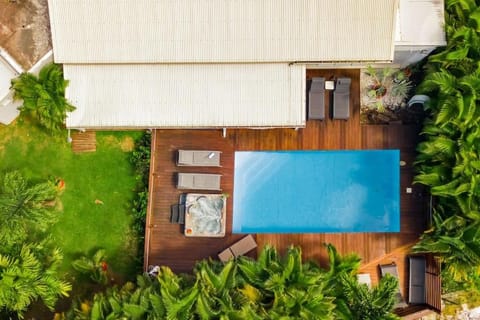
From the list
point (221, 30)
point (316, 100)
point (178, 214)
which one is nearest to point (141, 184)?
point (178, 214)

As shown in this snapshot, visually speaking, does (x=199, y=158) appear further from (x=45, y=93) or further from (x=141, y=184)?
(x=45, y=93)

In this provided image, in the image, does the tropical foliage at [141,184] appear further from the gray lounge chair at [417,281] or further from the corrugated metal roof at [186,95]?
the gray lounge chair at [417,281]

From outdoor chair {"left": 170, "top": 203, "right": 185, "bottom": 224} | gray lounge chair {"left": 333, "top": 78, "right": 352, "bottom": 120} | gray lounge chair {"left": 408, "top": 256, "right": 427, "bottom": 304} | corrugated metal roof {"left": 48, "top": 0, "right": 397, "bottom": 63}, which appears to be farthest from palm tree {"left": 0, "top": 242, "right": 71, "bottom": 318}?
gray lounge chair {"left": 408, "top": 256, "right": 427, "bottom": 304}

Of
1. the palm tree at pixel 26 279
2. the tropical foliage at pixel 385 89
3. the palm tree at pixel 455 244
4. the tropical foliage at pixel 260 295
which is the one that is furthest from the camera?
the tropical foliage at pixel 385 89

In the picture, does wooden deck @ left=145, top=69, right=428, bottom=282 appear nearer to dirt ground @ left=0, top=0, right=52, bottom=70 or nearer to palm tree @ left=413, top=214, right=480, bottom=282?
palm tree @ left=413, top=214, right=480, bottom=282

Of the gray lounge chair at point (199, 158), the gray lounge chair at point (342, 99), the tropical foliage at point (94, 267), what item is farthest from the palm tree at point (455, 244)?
the tropical foliage at point (94, 267)

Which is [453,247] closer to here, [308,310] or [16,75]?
[308,310]

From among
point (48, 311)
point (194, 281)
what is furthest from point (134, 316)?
point (48, 311)
